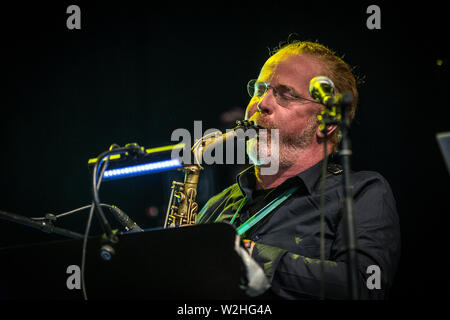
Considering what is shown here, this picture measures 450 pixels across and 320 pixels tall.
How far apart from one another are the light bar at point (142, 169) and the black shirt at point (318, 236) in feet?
2.03

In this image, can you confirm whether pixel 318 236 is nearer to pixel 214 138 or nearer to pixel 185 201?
pixel 214 138

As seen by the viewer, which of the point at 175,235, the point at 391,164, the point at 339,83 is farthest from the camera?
the point at 391,164

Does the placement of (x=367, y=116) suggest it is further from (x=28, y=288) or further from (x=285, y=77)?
(x=28, y=288)

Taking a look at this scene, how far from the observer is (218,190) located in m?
3.81

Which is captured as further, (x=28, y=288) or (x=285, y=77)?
(x=285, y=77)

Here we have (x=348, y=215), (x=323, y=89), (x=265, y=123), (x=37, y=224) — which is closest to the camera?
(x=348, y=215)

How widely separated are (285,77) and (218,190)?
158cm

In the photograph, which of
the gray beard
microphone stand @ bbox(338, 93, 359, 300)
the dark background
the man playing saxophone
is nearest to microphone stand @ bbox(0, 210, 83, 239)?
the man playing saxophone

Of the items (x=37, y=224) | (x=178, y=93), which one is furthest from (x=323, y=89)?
(x=178, y=93)

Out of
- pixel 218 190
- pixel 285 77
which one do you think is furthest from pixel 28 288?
pixel 218 190

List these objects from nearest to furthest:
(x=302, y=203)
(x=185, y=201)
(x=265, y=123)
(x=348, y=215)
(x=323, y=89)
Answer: (x=348, y=215), (x=323, y=89), (x=302, y=203), (x=265, y=123), (x=185, y=201)

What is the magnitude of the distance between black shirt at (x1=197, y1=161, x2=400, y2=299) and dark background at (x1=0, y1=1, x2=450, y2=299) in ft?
3.17

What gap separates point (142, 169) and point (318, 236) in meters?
1.05

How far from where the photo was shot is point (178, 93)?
412 cm
